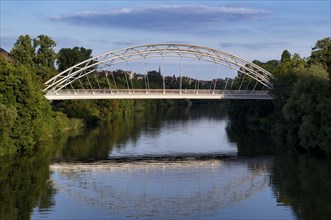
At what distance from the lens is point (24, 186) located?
34.6 meters

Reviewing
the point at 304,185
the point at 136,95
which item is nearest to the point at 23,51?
the point at 136,95

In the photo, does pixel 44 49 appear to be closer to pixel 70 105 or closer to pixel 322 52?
pixel 70 105

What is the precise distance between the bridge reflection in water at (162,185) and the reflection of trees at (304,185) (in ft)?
4.01

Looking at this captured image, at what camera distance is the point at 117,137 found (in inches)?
2569

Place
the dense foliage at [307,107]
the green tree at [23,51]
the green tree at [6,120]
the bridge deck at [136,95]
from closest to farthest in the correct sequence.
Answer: the green tree at [6,120]
the dense foliage at [307,107]
the bridge deck at [136,95]
the green tree at [23,51]

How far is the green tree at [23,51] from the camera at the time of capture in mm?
74938

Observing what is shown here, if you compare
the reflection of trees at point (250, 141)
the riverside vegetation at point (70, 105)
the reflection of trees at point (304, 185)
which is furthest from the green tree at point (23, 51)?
the reflection of trees at point (304, 185)

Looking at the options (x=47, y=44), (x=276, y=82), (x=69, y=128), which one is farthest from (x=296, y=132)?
(x=47, y=44)

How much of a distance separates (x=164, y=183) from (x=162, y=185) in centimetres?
76

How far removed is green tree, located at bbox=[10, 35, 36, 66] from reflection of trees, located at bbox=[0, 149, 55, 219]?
30.7 metres

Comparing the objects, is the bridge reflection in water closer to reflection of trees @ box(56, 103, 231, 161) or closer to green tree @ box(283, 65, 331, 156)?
green tree @ box(283, 65, 331, 156)

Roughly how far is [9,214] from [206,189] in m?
11.9

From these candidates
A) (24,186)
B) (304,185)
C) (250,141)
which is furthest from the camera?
(250,141)

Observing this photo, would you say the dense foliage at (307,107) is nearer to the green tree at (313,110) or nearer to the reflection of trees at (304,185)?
the green tree at (313,110)
